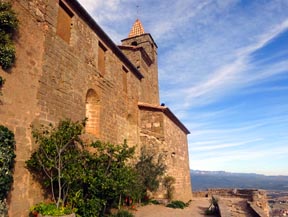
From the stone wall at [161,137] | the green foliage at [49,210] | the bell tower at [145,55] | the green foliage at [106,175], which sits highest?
the bell tower at [145,55]

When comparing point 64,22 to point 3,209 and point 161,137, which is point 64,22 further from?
point 161,137

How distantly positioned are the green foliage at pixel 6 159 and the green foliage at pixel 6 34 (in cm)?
166

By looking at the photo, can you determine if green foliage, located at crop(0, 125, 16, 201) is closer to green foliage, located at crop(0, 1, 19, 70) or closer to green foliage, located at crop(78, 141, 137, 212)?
green foliage, located at crop(0, 1, 19, 70)

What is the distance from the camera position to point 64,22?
28.4 ft

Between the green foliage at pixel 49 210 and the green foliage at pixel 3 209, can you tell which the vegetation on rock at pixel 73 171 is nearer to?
the green foliage at pixel 49 210

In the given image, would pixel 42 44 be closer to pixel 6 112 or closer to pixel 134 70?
pixel 6 112

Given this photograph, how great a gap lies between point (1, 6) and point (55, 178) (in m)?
4.69

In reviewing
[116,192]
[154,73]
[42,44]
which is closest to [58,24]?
[42,44]

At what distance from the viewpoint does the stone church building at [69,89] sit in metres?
6.17

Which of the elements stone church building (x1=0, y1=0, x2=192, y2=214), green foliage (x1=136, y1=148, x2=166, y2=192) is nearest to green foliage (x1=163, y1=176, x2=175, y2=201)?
stone church building (x1=0, y1=0, x2=192, y2=214)

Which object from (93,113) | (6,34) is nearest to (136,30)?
(93,113)

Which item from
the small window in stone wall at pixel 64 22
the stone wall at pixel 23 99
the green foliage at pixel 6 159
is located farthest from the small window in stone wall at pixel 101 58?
the green foliage at pixel 6 159

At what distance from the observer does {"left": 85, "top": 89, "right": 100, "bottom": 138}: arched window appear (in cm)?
1023

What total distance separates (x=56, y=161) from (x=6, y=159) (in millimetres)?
1400
